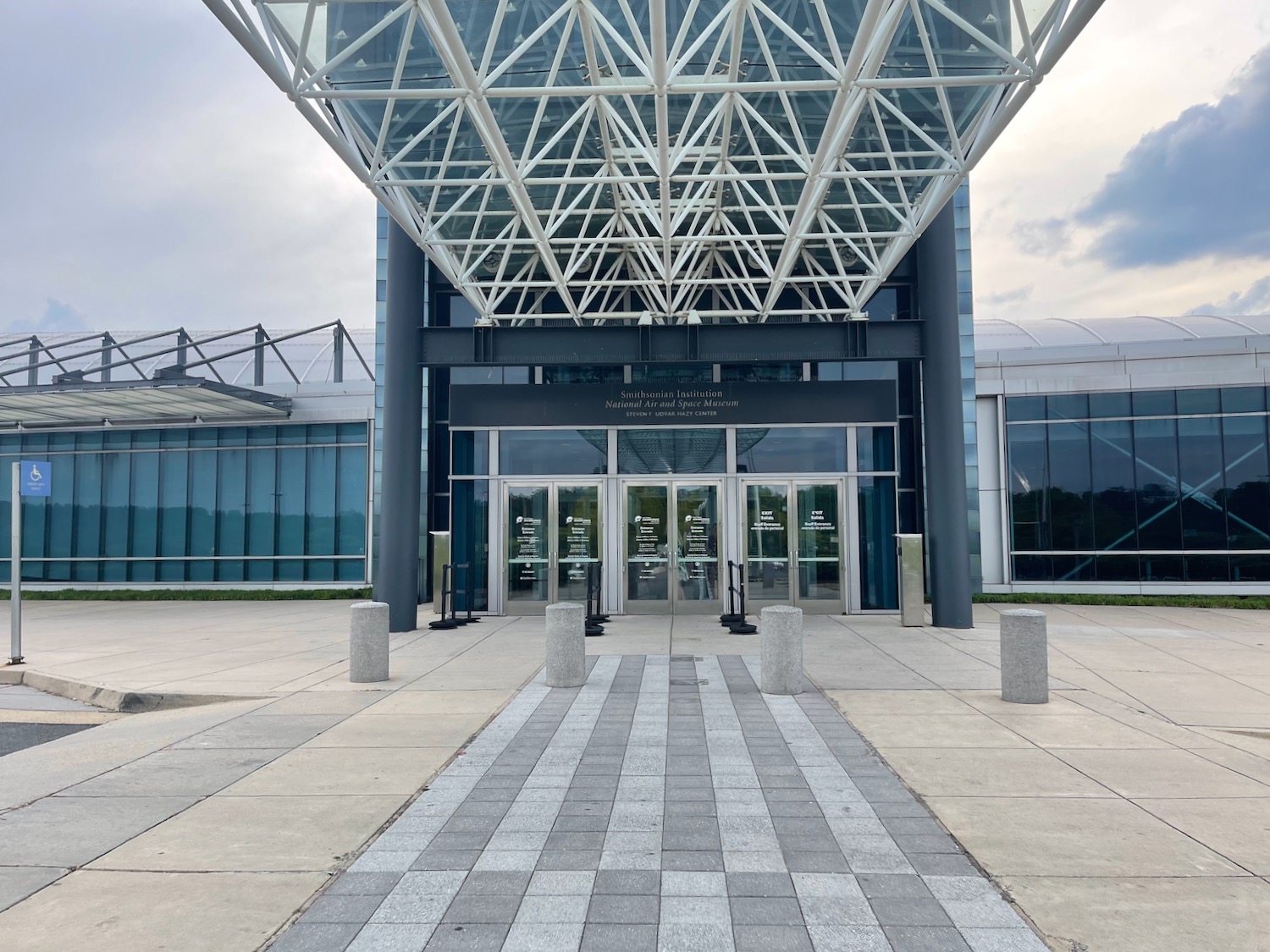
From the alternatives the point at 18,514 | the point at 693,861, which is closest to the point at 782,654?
the point at 693,861

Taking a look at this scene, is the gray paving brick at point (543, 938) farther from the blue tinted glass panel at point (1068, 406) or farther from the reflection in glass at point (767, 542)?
the blue tinted glass panel at point (1068, 406)

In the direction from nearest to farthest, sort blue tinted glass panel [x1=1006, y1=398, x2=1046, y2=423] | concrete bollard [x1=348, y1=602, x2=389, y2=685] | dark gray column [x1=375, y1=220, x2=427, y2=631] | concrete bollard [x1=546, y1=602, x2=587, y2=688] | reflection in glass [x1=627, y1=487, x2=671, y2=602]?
concrete bollard [x1=546, y1=602, x2=587, y2=688] → concrete bollard [x1=348, y1=602, x2=389, y2=685] → dark gray column [x1=375, y1=220, x2=427, y2=631] → reflection in glass [x1=627, y1=487, x2=671, y2=602] → blue tinted glass panel [x1=1006, y1=398, x2=1046, y2=423]

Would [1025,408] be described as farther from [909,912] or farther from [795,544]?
[909,912]

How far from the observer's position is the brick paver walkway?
157 inches

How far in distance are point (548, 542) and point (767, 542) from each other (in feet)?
15.8

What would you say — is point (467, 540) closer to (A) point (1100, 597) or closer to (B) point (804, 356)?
(B) point (804, 356)

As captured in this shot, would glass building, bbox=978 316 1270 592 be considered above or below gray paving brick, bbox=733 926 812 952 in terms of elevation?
above

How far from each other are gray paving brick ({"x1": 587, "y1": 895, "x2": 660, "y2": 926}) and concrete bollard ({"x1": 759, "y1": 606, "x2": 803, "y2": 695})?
219 inches

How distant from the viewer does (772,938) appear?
13.0 ft

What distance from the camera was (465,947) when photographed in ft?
12.7

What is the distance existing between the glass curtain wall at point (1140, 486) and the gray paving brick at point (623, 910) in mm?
20110

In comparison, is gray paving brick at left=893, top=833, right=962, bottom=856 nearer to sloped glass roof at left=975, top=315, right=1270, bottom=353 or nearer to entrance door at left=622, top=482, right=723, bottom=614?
entrance door at left=622, top=482, right=723, bottom=614

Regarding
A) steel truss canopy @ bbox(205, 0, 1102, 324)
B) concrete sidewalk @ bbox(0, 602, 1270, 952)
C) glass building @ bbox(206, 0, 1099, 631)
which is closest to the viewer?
concrete sidewalk @ bbox(0, 602, 1270, 952)

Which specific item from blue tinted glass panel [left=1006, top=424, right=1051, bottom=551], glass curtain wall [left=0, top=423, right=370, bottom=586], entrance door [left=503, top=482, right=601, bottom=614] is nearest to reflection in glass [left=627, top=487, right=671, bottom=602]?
entrance door [left=503, top=482, right=601, bottom=614]
